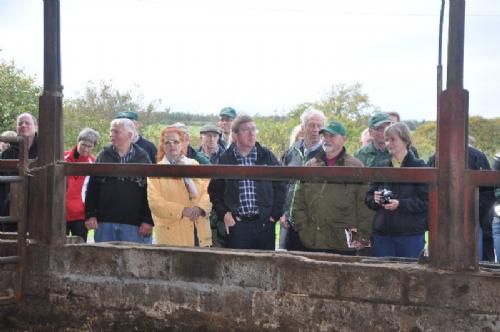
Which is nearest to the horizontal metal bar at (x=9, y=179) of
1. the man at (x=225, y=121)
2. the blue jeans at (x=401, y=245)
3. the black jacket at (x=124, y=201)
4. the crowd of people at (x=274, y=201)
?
the crowd of people at (x=274, y=201)

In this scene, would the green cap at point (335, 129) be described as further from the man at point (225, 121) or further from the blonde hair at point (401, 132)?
the man at point (225, 121)

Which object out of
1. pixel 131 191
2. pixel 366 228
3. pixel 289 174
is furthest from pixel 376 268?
pixel 131 191

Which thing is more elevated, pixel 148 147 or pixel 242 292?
pixel 148 147

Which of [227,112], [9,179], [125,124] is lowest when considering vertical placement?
[9,179]

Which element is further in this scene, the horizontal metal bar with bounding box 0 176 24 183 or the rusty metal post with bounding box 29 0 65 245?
the rusty metal post with bounding box 29 0 65 245

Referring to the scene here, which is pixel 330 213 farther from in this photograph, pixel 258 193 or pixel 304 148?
pixel 304 148

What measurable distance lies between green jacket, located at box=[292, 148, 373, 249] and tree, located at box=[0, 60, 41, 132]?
15191mm

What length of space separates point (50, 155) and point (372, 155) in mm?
3000

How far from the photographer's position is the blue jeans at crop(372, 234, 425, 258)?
5402 mm

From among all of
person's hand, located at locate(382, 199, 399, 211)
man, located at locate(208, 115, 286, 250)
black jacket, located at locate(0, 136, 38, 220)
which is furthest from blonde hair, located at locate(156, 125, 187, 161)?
person's hand, located at locate(382, 199, 399, 211)

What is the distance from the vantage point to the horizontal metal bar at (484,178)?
3771 millimetres

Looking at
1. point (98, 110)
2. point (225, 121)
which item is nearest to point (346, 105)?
point (98, 110)

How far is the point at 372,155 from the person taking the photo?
6262 mm

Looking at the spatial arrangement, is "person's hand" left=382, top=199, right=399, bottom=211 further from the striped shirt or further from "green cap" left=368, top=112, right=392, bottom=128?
the striped shirt
